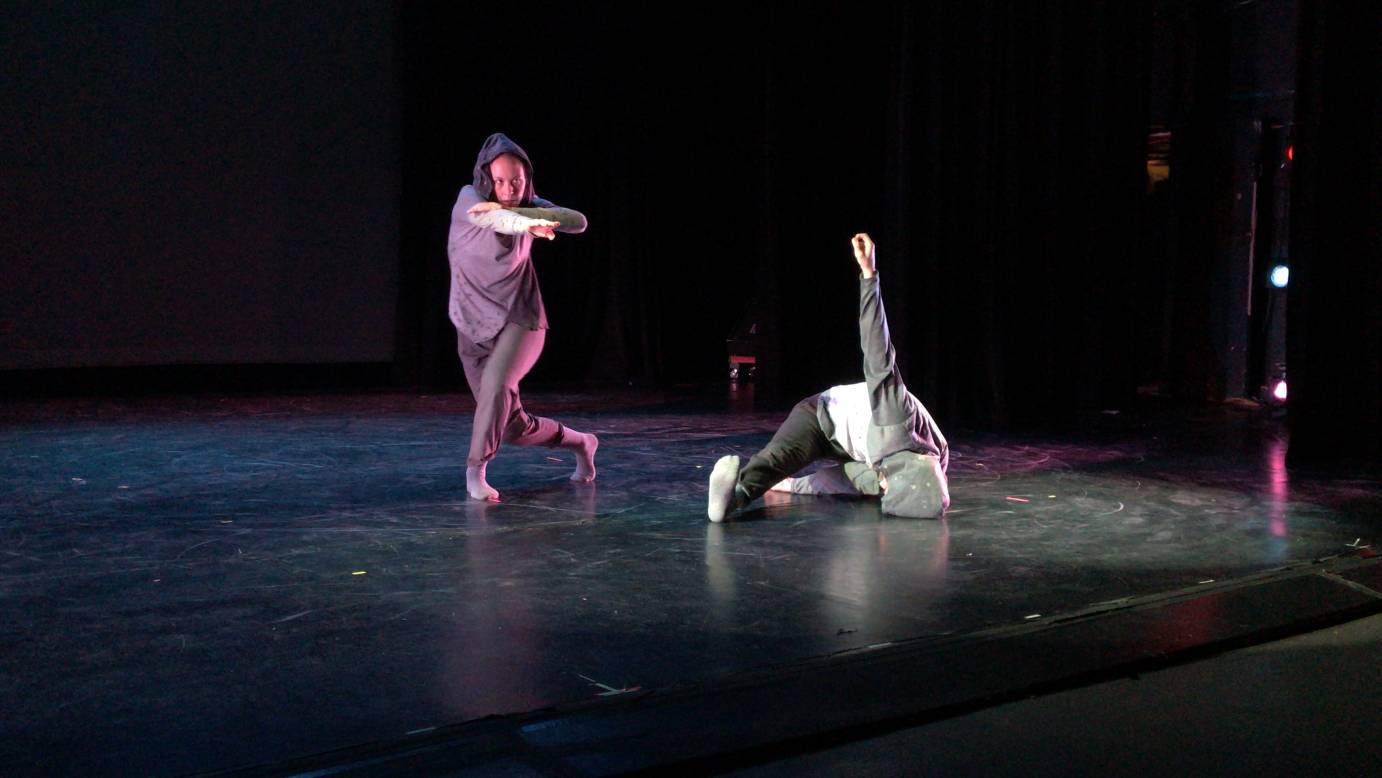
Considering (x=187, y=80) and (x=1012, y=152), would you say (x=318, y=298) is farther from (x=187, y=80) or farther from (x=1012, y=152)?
(x=1012, y=152)

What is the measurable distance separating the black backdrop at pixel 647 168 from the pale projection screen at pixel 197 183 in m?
0.02

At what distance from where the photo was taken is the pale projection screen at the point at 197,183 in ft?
23.2

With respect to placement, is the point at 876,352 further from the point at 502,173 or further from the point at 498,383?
the point at 502,173

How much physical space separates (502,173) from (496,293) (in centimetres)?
42

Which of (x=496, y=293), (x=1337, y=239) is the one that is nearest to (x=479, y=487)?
(x=496, y=293)

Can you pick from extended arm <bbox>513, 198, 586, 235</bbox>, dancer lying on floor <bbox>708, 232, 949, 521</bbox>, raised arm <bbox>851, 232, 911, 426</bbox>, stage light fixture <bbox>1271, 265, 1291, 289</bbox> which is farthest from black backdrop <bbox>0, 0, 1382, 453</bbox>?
extended arm <bbox>513, 198, 586, 235</bbox>

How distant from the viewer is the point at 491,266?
4211mm

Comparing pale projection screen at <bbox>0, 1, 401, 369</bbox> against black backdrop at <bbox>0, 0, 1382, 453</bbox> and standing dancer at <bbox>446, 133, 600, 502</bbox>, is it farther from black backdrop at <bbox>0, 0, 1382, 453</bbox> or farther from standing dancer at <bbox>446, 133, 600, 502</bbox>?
standing dancer at <bbox>446, 133, 600, 502</bbox>

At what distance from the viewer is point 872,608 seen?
282cm

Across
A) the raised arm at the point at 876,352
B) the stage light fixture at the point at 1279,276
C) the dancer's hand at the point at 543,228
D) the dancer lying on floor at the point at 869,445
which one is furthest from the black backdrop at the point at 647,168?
the dancer's hand at the point at 543,228

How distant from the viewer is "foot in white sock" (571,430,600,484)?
4621mm

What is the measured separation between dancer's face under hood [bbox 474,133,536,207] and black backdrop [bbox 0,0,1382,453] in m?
3.53

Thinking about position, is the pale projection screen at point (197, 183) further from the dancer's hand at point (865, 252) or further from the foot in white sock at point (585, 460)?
the dancer's hand at point (865, 252)

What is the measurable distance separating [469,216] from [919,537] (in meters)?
1.89
